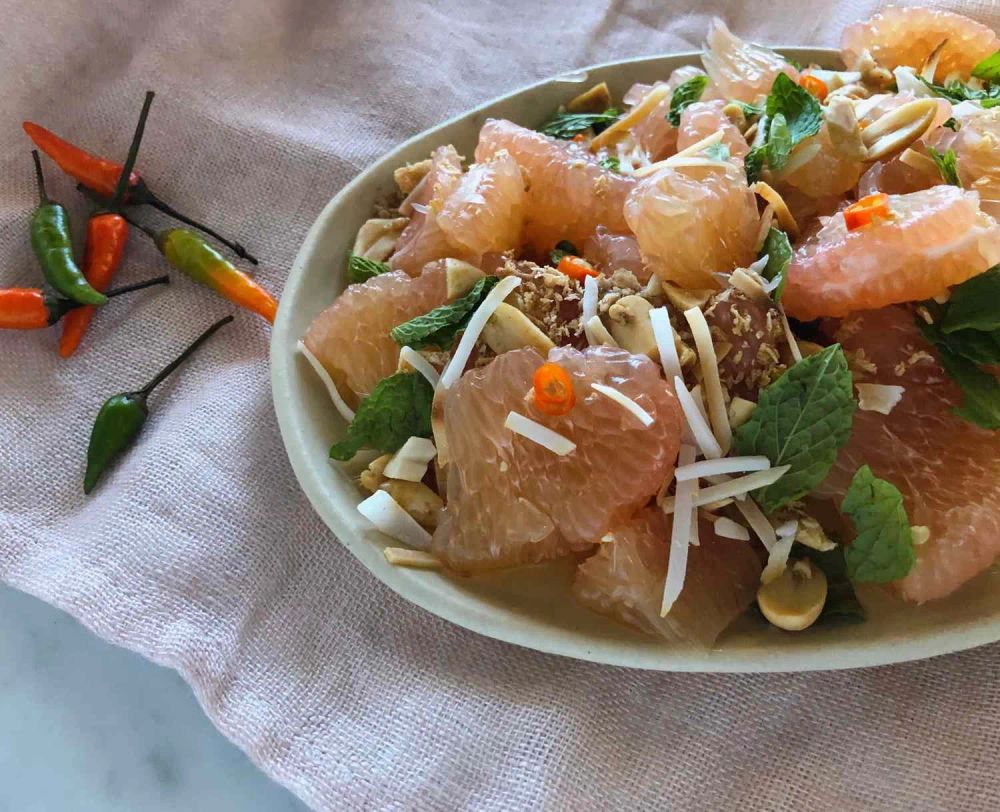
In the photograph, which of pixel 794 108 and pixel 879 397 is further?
pixel 794 108

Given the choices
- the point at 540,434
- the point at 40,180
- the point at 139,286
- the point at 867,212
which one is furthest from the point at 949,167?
the point at 40,180

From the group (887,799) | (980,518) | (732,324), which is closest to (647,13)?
(732,324)

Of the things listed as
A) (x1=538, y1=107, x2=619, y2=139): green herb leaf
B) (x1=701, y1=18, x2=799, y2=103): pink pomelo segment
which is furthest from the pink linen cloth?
(x1=701, y1=18, x2=799, y2=103): pink pomelo segment

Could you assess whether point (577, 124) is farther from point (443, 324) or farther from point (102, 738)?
point (102, 738)

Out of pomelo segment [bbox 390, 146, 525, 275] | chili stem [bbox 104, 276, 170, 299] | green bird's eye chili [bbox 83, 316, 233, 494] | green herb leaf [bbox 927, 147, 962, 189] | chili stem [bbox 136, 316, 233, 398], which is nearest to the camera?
green herb leaf [bbox 927, 147, 962, 189]

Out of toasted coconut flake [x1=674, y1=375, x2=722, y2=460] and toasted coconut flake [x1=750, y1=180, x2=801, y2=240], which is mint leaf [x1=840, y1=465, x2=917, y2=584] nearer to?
toasted coconut flake [x1=674, y1=375, x2=722, y2=460]
